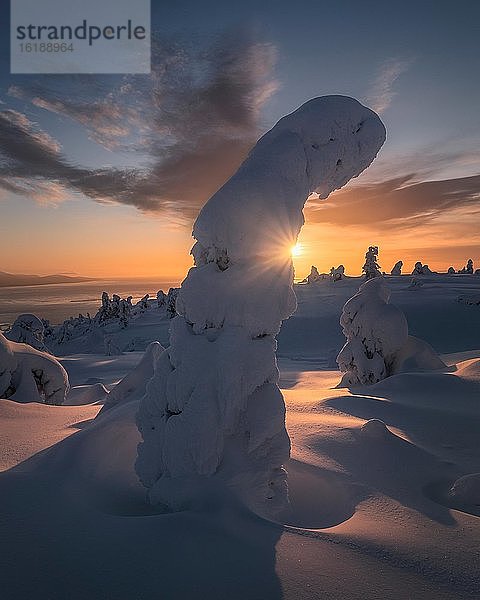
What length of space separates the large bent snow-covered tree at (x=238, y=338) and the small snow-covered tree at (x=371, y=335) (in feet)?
45.7

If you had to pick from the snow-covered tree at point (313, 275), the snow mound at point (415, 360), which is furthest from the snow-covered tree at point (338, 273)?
the snow mound at point (415, 360)

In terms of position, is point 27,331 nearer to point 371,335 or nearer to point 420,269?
point 371,335

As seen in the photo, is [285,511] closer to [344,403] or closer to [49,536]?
[49,536]

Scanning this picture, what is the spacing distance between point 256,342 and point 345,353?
47.8ft

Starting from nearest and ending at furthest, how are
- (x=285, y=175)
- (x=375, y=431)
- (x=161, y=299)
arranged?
(x=285, y=175) → (x=375, y=431) → (x=161, y=299)

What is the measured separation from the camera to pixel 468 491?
5113 mm

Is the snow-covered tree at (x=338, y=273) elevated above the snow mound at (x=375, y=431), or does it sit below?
above

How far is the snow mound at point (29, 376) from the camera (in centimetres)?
1312

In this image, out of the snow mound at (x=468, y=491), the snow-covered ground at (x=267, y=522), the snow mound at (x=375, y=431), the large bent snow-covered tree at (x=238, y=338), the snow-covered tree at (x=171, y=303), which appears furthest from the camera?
the snow-covered tree at (x=171, y=303)

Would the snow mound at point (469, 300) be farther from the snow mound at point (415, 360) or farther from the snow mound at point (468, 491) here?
the snow mound at point (468, 491)

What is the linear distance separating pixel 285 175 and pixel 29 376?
13.4m

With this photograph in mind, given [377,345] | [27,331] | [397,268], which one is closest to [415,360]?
[377,345]

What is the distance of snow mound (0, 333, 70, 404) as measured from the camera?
13125mm

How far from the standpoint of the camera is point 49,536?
3553 mm
